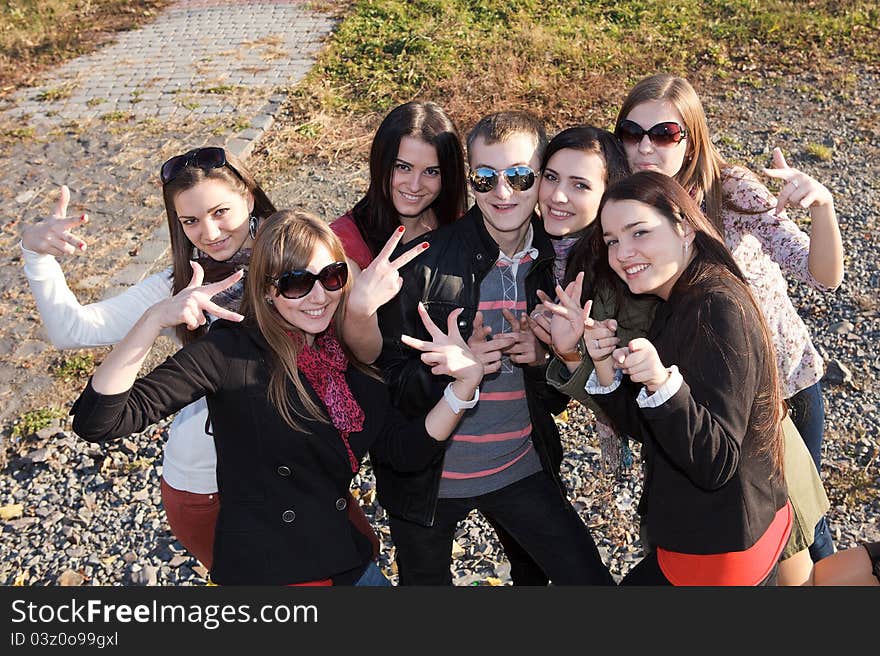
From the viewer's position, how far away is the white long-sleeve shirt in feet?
11.3

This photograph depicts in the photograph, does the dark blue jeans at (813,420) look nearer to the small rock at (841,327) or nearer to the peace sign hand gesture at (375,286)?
the peace sign hand gesture at (375,286)

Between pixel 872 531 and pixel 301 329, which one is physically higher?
pixel 301 329

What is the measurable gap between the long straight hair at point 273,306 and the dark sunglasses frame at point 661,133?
1.52 meters

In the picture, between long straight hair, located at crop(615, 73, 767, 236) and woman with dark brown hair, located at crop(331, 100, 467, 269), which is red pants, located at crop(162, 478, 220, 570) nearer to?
woman with dark brown hair, located at crop(331, 100, 467, 269)

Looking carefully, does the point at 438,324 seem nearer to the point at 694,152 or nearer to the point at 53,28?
the point at 694,152

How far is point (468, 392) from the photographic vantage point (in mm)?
3232

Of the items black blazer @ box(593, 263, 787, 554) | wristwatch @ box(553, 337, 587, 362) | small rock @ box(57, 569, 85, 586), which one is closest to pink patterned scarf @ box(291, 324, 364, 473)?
wristwatch @ box(553, 337, 587, 362)

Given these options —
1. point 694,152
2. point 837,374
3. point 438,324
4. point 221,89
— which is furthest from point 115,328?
point 221,89

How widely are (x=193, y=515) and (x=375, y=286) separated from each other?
125cm

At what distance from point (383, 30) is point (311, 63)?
127 cm

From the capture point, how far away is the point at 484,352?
11.1ft

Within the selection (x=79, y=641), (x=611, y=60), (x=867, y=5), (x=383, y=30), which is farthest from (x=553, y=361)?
(x=867, y=5)

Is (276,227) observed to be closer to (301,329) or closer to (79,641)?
(301,329)

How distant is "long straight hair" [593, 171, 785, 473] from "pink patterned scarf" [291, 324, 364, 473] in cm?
120
